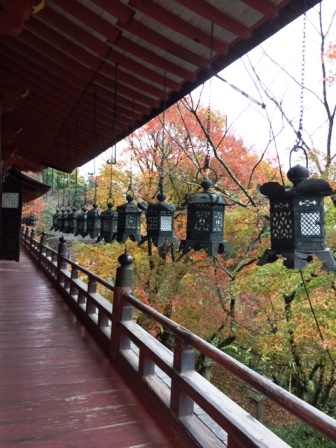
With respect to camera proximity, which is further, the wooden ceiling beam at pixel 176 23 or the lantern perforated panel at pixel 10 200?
the lantern perforated panel at pixel 10 200

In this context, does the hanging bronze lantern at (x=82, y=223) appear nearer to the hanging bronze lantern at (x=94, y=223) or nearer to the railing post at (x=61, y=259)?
the hanging bronze lantern at (x=94, y=223)

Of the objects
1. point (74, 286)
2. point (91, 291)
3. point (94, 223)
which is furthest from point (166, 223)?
point (74, 286)

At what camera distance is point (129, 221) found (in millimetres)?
4984

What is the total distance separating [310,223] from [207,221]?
3.71 ft

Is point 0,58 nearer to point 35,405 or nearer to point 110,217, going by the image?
point 110,217

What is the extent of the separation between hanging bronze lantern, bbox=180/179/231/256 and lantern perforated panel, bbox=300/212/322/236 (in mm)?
1042

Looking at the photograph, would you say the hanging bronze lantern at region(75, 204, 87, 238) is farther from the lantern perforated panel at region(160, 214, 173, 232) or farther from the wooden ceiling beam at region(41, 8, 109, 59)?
the wooden ceiling beam at region(41, 8, 109, 59)

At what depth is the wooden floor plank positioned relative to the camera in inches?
115

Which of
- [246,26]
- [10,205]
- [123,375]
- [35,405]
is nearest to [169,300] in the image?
[10,205]

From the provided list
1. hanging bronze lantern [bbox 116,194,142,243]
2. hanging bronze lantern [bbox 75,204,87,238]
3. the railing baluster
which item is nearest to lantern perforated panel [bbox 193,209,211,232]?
hanging bronze lantern [bbox 116,194,142,243]

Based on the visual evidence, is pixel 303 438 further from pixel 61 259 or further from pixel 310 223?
pixel 310 223

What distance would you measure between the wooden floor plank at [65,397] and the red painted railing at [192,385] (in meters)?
0.21

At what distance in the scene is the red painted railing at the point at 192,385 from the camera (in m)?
2.02

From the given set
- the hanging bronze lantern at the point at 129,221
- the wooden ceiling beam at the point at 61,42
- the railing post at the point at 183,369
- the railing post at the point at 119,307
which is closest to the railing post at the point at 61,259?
the hanging bronze lantern at the point at 129,221
